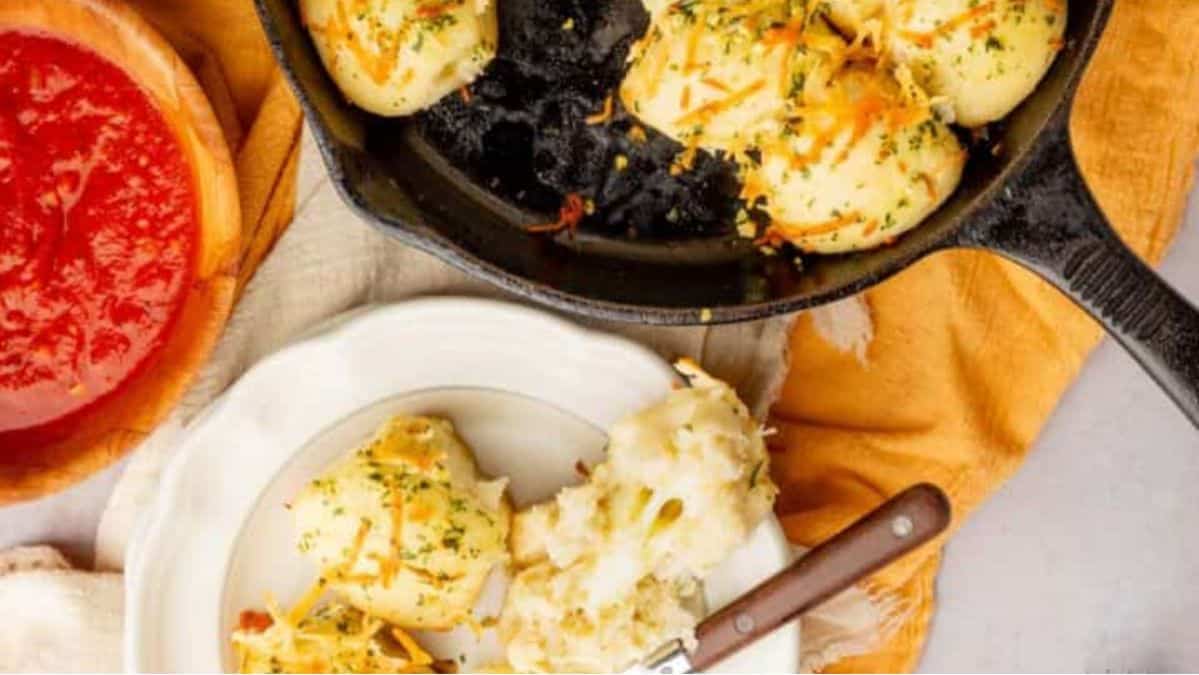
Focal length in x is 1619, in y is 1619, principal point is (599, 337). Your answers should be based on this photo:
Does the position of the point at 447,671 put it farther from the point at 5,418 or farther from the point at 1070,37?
the point at 1070,37

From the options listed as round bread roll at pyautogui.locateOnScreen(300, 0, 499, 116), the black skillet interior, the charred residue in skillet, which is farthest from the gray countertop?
round bread roll at pyautogui.locateOnScreen(300, 0, 499, 116)

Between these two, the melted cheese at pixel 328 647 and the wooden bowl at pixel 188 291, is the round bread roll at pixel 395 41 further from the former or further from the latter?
the melted cheese at pixel 328 647

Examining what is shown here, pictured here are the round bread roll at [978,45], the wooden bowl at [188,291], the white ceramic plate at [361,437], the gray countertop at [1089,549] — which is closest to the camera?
the round bread roll at [978,45]

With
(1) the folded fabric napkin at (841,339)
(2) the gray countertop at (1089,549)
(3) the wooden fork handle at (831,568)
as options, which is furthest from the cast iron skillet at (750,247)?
(2) the gray countertop at (1089,549)

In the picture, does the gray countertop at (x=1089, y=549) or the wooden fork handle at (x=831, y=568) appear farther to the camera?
the gray countertop at (x=1089, y=549)

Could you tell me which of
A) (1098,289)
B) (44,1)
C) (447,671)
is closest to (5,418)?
(44,1)

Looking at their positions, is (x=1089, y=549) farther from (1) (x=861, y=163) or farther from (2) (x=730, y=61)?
(2) (x=730, y=61)

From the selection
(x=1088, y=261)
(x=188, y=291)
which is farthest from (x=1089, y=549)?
(x=188, y=291)
